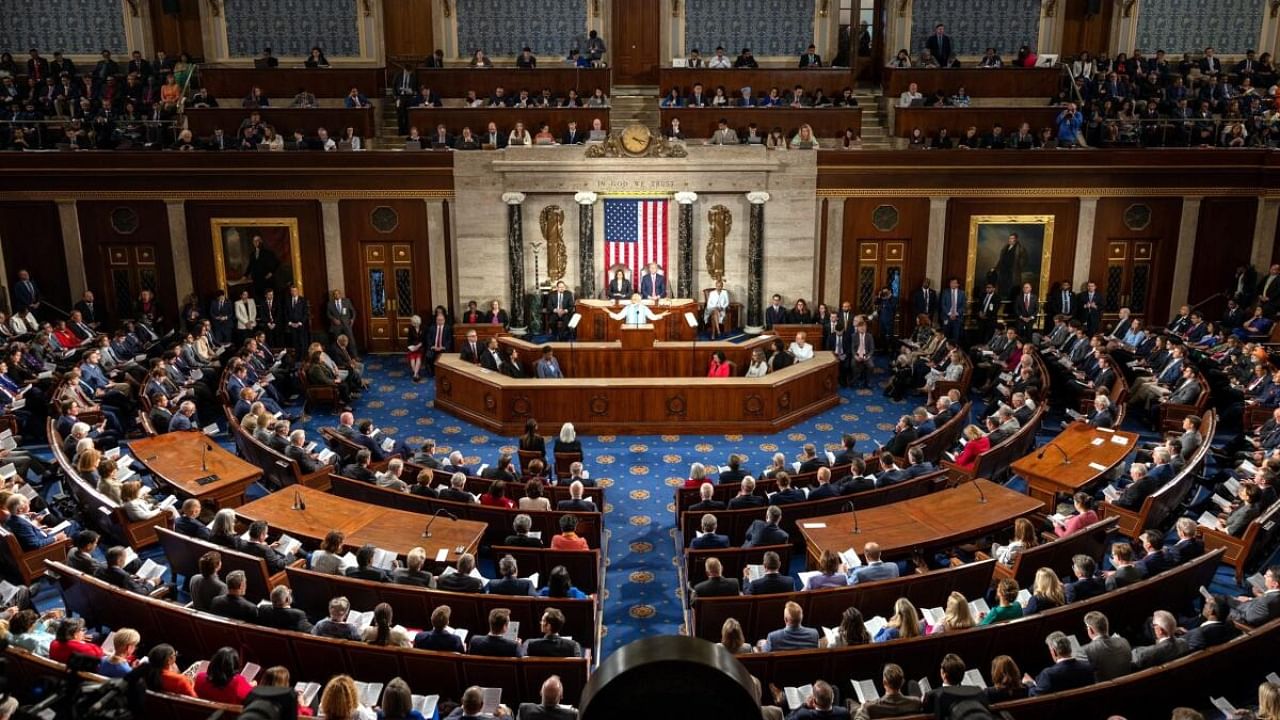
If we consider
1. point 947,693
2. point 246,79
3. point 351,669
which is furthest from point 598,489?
point 246,79

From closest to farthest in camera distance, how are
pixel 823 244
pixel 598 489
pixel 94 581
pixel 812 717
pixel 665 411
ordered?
pixel 812 717 → pixel 94 581 → pixel 598 489 → pixel 665 411 → pixel 823 244

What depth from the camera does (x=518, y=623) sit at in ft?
27.5

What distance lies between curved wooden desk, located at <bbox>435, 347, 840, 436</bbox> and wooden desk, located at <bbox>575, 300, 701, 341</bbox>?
2.51 meters

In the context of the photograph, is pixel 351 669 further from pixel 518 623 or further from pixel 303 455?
pixel 303 455

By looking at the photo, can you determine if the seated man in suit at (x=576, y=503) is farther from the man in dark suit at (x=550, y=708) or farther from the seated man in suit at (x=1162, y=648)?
the seated man in suit at (x=1162, y=648)

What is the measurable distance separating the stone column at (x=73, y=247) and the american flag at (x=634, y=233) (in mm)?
9881

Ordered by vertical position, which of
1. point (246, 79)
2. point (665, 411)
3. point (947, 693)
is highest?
point (246, 79)

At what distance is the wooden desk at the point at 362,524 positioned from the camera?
981 cm

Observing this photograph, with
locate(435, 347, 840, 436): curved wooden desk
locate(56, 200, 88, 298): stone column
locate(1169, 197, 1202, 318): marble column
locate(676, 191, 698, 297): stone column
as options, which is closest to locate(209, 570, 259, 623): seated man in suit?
locate(435, 347, 840, 436): curved wooden desk

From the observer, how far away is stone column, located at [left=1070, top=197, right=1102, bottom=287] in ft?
65.7

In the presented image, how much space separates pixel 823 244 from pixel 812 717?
1468cm

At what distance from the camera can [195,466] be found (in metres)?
11.9

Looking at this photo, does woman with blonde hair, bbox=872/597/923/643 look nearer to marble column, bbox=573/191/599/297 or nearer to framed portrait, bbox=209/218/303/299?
marble column, bbox=573/191/599/297

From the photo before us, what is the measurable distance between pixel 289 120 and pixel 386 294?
12.8 feet
